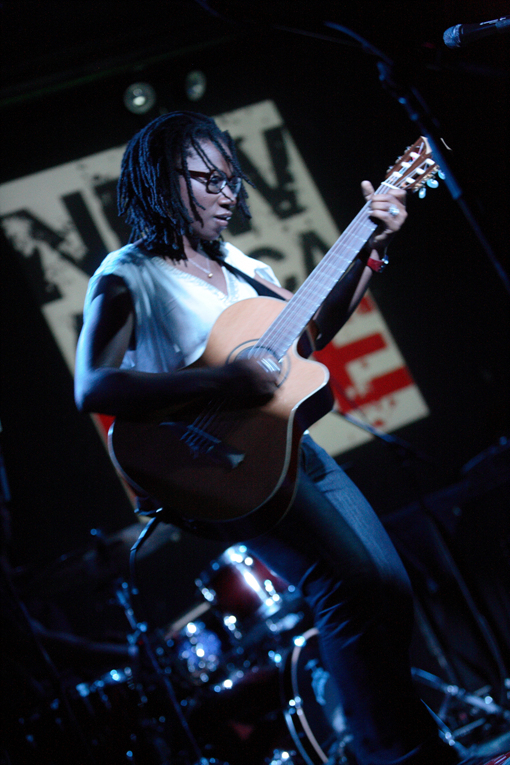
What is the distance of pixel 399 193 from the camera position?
174 cm

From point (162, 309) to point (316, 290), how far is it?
0.47 m

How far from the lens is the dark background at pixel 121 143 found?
4562mm

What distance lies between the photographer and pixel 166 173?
6.05 ft

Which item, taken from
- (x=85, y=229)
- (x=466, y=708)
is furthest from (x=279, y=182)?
(x=466, y=708)

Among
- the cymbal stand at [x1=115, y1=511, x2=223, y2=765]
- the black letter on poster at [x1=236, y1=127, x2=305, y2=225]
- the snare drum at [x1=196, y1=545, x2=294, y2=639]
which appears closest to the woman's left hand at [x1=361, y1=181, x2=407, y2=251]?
the cymbal stand at [x1=115, y1=511, x2=223, y2=765]

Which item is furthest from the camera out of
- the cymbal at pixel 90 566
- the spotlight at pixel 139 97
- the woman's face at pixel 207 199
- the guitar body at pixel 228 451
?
the spotlight at pixel 139 97

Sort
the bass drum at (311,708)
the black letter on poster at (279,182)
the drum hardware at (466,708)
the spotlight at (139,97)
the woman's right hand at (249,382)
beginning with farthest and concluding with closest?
the black letter on poster at (279,182)
the spotlight at (139,97)
the drum hardware at (466,708)
the bass drum at (311,708)
the woman's right hand at (249,382)

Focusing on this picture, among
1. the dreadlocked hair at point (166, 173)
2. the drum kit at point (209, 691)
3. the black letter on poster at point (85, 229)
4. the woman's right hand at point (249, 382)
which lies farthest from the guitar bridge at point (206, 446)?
the black letter on poster at point (85, 229)

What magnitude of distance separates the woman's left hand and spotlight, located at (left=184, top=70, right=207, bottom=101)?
3.56 metres

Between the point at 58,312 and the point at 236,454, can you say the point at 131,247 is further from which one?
the point at 58,312

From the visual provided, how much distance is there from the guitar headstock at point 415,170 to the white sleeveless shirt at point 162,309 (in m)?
0.67

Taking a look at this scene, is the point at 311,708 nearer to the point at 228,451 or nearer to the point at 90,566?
the point at 90,566

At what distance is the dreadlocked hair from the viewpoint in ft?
5.99

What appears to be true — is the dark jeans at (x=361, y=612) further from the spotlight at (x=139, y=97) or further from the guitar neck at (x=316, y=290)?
the spotlight at (x=139, y=97)
